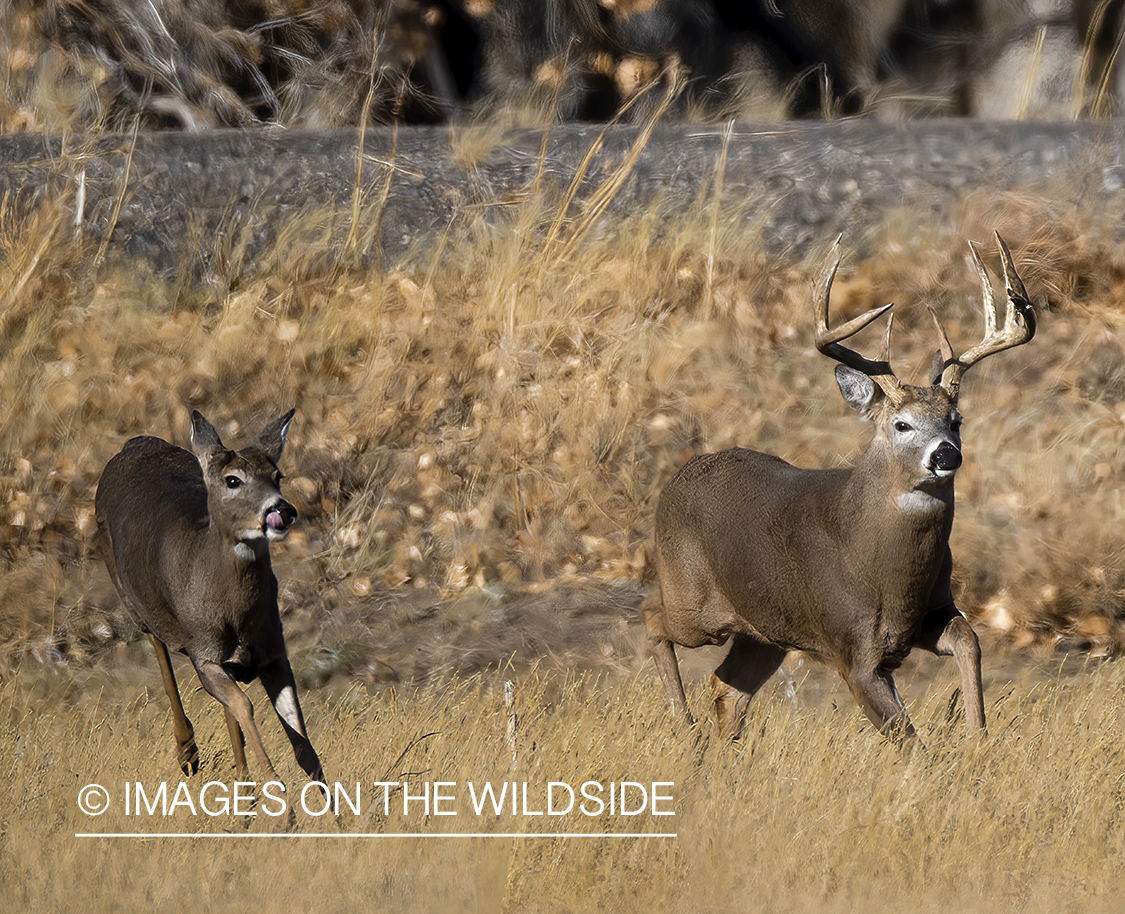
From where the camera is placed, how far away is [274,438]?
5836mm

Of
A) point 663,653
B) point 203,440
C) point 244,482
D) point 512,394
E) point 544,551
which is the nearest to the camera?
point 244,482

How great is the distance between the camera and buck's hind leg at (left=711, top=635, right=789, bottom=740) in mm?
7312

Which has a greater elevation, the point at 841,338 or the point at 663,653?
the point at 841,338

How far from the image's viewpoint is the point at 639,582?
9391 millimetres

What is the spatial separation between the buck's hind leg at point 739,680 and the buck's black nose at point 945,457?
6.17 feet

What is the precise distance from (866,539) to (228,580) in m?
2.48

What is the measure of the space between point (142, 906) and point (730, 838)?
213cm

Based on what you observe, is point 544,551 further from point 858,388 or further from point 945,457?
point 945,457

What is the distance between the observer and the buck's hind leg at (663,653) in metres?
7.14

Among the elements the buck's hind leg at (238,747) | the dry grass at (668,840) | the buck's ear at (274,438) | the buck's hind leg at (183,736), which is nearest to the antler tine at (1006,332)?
the dry grass at (668,840)

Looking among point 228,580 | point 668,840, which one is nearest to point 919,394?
point 668,840

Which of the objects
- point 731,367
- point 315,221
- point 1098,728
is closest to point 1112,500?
point 731,367

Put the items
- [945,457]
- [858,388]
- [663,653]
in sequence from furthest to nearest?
[663,653], [858,388], [945,457]

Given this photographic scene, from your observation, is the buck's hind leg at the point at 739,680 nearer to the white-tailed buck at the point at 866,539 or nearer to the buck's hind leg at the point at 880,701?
the white-tailed buck at the point at 866,539
